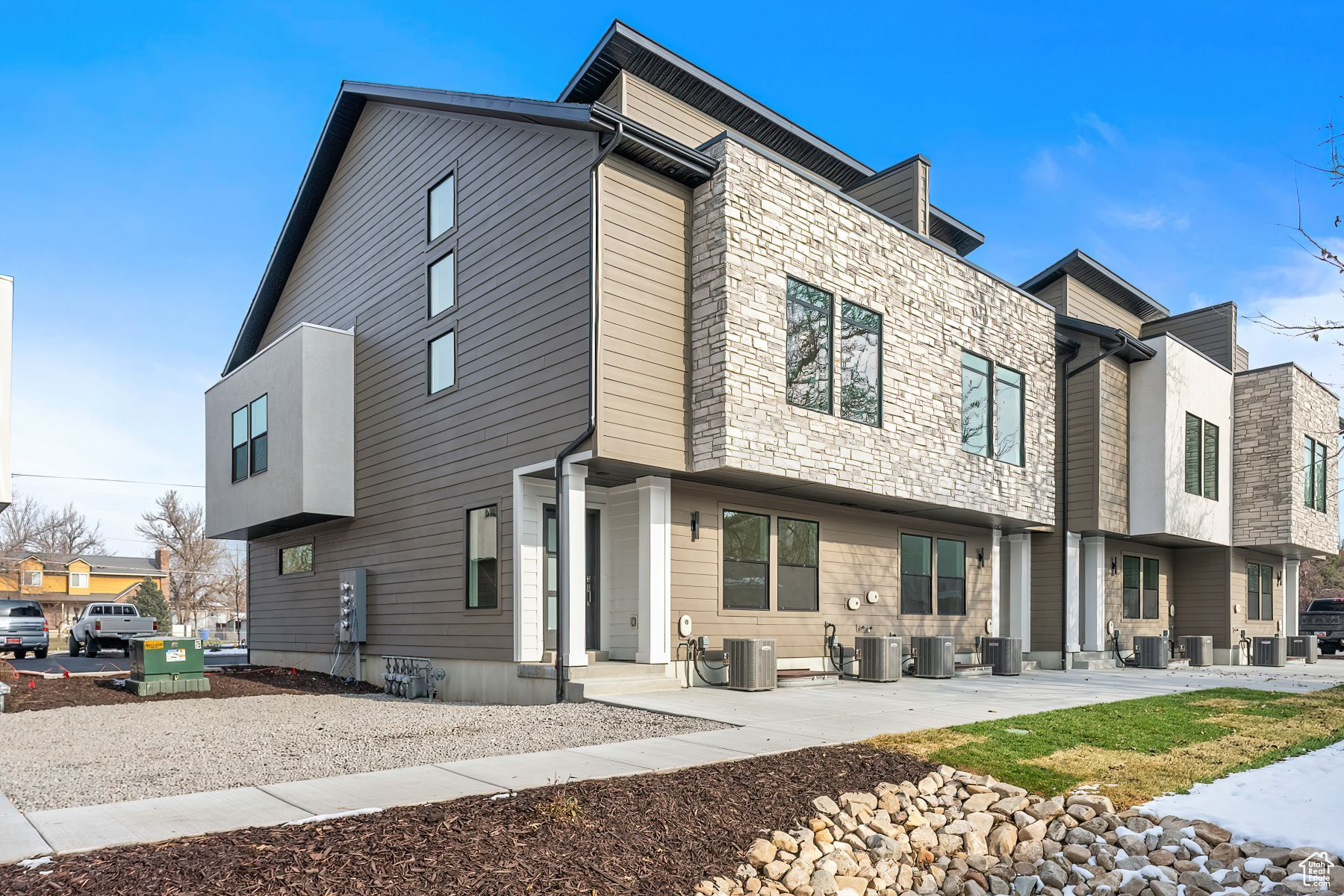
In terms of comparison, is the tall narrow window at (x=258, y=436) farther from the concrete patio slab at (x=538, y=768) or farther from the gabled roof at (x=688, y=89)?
the concrete patio slab at (x=538, y=768)

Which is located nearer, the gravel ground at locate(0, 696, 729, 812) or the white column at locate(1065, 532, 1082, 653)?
the gravel ground at locate(0, 696, 729, 812)

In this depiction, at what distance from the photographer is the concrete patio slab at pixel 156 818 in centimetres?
460

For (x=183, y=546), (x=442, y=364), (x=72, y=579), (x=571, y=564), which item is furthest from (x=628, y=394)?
(x=72, y=579)

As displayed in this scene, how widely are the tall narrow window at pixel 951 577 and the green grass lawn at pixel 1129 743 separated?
5.89 metres

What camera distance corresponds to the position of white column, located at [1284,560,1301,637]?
26.3 metres

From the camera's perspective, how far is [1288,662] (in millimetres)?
22781

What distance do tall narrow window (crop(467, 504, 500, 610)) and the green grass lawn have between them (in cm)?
656

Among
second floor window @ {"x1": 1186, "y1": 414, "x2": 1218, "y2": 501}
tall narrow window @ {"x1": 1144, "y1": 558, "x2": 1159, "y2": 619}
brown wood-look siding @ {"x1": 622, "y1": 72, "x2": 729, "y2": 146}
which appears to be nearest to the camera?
brown wood-look siding @ {"x1": 622, "y1": 72, "x2": 729, "y2": 146}

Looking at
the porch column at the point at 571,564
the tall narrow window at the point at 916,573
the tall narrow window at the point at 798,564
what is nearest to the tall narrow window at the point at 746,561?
the tall narrow window at the point at 798,564

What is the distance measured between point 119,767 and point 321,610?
1068 centimetres

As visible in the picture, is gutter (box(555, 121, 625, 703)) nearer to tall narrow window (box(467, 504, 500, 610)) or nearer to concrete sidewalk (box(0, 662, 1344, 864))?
concrete sidewalk (box(0, 662, 1344, 864))

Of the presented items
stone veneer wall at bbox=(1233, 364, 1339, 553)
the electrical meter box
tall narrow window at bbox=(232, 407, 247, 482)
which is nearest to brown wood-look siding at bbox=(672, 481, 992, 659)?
the electrical meter box

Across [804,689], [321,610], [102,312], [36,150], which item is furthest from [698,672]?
[102,312]

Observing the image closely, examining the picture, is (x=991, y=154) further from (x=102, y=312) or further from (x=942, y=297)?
(x=102, y=312)
